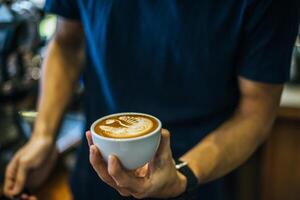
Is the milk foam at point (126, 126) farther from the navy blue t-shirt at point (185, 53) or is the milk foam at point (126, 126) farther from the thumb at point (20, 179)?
the thumb at point (20, 179)

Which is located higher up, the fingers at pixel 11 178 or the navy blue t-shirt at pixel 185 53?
the navy blue t-shirt at pixel 185 53

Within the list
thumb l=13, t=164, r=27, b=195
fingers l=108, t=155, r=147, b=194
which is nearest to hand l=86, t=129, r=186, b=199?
fingers l=108, t=155, r=147, b=194

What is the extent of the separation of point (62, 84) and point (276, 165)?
843 mm

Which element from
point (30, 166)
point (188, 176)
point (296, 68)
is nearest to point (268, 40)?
point (188, 176)

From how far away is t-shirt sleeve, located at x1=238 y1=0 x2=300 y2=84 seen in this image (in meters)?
0.67

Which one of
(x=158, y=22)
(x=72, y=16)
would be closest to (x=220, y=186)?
(x=158, y=22)

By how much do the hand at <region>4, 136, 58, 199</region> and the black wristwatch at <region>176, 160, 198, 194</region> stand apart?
0.33 m

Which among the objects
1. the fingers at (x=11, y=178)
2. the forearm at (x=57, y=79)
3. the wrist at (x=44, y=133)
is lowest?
the fingers at (x=11, y=178)

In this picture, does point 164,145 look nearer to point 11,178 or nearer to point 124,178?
point 124,178

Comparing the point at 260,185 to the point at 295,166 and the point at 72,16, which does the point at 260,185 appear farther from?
the point at 72,16

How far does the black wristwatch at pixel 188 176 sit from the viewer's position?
574 millimetres

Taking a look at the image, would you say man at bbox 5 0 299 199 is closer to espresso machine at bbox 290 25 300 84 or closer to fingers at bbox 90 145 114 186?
fingers at bbox 90 145 114 186

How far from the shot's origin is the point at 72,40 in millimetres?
930

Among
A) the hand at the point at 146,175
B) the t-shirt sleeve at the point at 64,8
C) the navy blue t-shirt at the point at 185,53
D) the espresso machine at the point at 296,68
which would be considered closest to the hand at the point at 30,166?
the navy blue t-shirt at the point at 185,53
